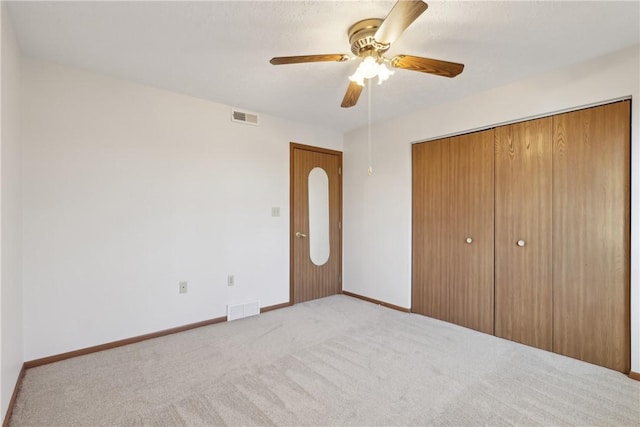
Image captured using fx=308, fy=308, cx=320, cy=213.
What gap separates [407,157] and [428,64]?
1807mm

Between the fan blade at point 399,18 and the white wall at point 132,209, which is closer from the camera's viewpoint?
the fan blade at point 399,18

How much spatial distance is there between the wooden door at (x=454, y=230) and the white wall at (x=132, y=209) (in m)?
1.74

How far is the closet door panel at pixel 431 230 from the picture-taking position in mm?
3326

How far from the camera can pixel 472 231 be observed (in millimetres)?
3121

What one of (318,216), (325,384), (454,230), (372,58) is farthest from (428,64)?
(318,216)

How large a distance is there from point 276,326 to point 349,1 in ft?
9.32

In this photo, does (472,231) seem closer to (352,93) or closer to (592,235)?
(592,235)

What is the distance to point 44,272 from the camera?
2385mm

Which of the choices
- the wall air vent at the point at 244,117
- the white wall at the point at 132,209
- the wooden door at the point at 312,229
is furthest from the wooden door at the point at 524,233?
Answer: the wall air vent at the point at 244,117

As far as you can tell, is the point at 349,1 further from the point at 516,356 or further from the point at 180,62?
the point at 516,356

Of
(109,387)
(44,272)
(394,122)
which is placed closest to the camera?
(109,387)

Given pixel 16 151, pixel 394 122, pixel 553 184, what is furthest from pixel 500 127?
pixel 16 151

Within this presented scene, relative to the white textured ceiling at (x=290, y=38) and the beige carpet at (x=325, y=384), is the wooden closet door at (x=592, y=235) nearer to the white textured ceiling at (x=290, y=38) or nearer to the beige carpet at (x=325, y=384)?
the beige carpet at (x=325, y=384)

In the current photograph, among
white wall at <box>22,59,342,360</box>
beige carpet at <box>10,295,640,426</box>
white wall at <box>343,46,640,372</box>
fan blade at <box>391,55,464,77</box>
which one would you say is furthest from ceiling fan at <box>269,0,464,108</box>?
beige carpet at <box>10,295,640,426</box>
